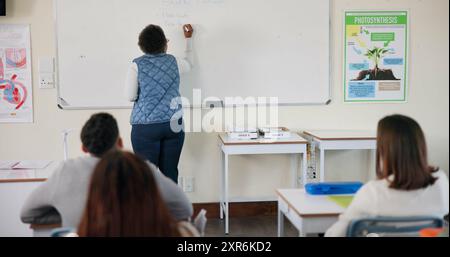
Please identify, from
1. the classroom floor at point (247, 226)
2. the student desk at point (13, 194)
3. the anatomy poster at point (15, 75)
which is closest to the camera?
the student desk at point (13, 194)

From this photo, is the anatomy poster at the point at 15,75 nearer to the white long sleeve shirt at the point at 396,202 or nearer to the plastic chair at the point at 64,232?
the plastic chair at the point at 64,232

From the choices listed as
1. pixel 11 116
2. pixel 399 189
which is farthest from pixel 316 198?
pixel 11 116

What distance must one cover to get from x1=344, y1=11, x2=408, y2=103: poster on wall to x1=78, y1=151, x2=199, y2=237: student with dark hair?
234 cm

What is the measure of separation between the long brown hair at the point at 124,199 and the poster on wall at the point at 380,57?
92.1 inches

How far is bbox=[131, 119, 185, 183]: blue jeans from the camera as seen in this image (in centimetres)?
287

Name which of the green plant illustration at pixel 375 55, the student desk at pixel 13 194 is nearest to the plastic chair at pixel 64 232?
the student desk at pixel 13 194

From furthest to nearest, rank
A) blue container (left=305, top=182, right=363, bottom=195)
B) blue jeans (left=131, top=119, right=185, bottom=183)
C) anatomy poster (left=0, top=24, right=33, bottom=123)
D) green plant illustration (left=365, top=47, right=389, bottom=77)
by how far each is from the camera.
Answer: anatomy poster (left=0, top=24, right=33, bottom=123), green plant illustration (left=365, top=47, right=389, bottom=77), blue jeans (left=131, top=119, right=185, bottom=183), blue container (left=305, top=182, right=363, bottom=195)

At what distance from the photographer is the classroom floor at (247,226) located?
2735 millimetres

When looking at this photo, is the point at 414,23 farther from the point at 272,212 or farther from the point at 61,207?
the point at 61,207

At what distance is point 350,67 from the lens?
344cm

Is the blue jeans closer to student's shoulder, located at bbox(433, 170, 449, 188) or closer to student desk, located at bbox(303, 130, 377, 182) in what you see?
student desk, located at bbox(303, 130, 377, 182)

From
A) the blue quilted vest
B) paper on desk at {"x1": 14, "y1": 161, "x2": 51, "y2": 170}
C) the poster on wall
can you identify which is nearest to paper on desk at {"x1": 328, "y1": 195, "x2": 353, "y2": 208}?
the blue quilted vest

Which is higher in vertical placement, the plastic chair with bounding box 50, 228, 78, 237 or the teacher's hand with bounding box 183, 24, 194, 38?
the teacher's hand with bounding box 183, 24, 194, 38
